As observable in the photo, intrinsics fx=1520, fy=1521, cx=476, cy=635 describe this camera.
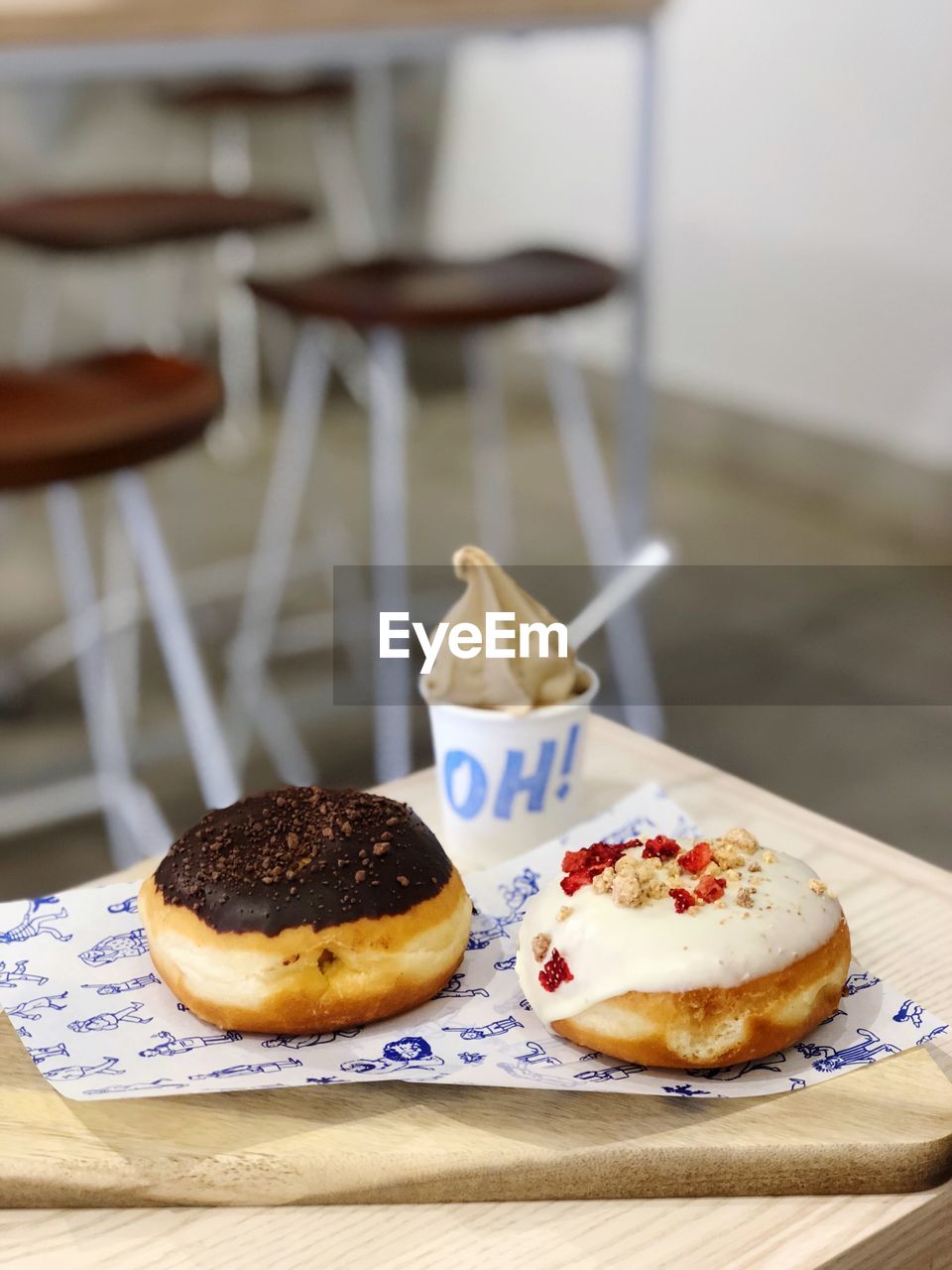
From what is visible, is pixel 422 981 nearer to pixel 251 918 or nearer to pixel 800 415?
pixel 251 918

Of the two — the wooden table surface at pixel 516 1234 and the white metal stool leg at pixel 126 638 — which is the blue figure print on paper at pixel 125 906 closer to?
the wooden table surface at pixel 516 1234

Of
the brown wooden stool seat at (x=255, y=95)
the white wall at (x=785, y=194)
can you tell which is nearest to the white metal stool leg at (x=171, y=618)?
the white wall at (x=785, y=194)

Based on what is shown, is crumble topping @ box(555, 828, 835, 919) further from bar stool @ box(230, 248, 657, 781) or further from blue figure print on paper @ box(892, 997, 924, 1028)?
bar stool @ box(230, 248, 657, 781)

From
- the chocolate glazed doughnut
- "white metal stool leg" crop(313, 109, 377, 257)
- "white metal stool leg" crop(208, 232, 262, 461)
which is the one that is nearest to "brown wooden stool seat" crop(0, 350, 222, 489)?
the chocolate glazed doughnut

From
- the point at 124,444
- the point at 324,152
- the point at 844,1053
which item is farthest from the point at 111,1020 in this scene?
the point at 324,152

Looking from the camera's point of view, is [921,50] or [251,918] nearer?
[251,918]

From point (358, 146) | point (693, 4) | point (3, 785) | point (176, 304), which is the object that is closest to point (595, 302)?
point (3, 785)

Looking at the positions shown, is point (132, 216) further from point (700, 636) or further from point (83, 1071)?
point (83, 1071)
